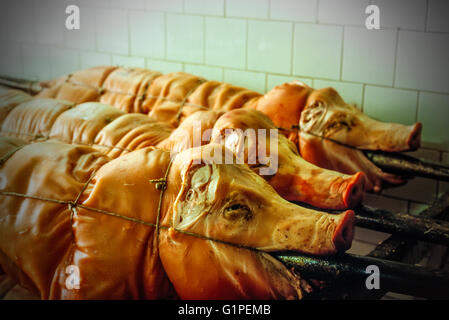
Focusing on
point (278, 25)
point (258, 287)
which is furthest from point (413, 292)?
point (278, 25)

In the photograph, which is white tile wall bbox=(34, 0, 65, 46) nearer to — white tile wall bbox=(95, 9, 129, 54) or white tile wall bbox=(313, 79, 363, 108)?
white tile wall bbox=(95, 9, 129, 54)

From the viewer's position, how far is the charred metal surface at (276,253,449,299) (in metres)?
1.66

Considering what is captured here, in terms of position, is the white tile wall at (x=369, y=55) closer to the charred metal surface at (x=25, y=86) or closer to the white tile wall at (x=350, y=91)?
the white tile wall at (x=350, y=91)

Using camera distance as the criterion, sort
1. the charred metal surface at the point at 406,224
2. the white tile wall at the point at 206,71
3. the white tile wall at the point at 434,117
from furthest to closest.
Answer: the white tile wall at the point at 206,71 < the white tile wall at the point at 434,117 < the charred metal surface at the point at 406,224

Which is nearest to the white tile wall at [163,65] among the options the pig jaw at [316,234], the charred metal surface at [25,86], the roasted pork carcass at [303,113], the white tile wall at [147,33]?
the white tile wall at [147,33]

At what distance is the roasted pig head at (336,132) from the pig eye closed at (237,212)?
138 centimetres

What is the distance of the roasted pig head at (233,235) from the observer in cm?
170

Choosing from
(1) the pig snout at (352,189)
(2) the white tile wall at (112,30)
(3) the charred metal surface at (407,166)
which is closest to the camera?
(1) the pig snout at (352,189)

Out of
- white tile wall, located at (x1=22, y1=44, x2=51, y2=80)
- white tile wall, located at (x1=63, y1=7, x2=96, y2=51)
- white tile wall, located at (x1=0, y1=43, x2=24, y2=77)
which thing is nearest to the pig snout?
white tile wall, located at (x1=63, y1=7, x2=96, y2=51)

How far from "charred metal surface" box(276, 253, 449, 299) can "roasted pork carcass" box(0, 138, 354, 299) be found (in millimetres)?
38

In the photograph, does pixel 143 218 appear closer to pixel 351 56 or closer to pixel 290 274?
pixel 290 274

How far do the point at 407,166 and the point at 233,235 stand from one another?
5.12ft

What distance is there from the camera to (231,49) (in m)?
4.22

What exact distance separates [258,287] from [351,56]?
2.38m
